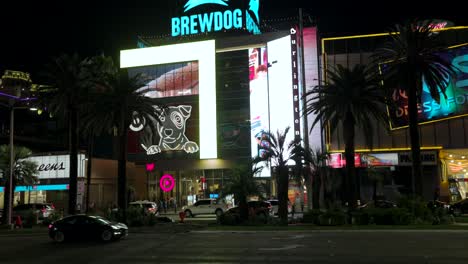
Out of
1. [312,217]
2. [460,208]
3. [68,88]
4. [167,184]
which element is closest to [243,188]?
[312,217]

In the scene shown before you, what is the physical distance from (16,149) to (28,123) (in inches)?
3036

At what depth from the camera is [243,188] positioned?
1256 inches

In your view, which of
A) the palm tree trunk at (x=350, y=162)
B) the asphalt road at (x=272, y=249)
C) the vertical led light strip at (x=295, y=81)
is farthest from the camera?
the vertical led light strip at (x=295, y=81)

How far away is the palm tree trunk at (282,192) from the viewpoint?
107 ft

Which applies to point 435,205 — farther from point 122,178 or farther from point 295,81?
point 295,81

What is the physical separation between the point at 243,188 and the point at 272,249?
13.6 meters

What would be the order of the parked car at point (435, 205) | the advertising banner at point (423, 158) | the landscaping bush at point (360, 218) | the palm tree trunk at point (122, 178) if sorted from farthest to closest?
1. the advertising banner at point (423, 158)
2. the palm tree trunk at point (122, 178)
3. the parked car at point (435, 205)
4. the landscaping bush at point (360, 218)

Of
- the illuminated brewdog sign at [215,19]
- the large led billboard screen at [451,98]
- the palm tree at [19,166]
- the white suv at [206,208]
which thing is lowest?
the white suv at [206,208]

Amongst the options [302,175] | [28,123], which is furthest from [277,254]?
[28,123]

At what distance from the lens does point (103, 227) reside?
24.3m

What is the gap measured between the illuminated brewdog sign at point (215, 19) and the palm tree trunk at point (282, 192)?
40.0 meters

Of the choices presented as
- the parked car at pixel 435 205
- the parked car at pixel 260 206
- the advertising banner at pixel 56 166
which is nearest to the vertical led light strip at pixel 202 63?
the advertising banner at pixel 56 166

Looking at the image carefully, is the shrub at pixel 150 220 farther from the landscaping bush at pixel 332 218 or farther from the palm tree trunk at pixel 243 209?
the landscaping bush at pixel 332 218

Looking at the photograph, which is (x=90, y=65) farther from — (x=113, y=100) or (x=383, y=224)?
(x=383, y=224)
